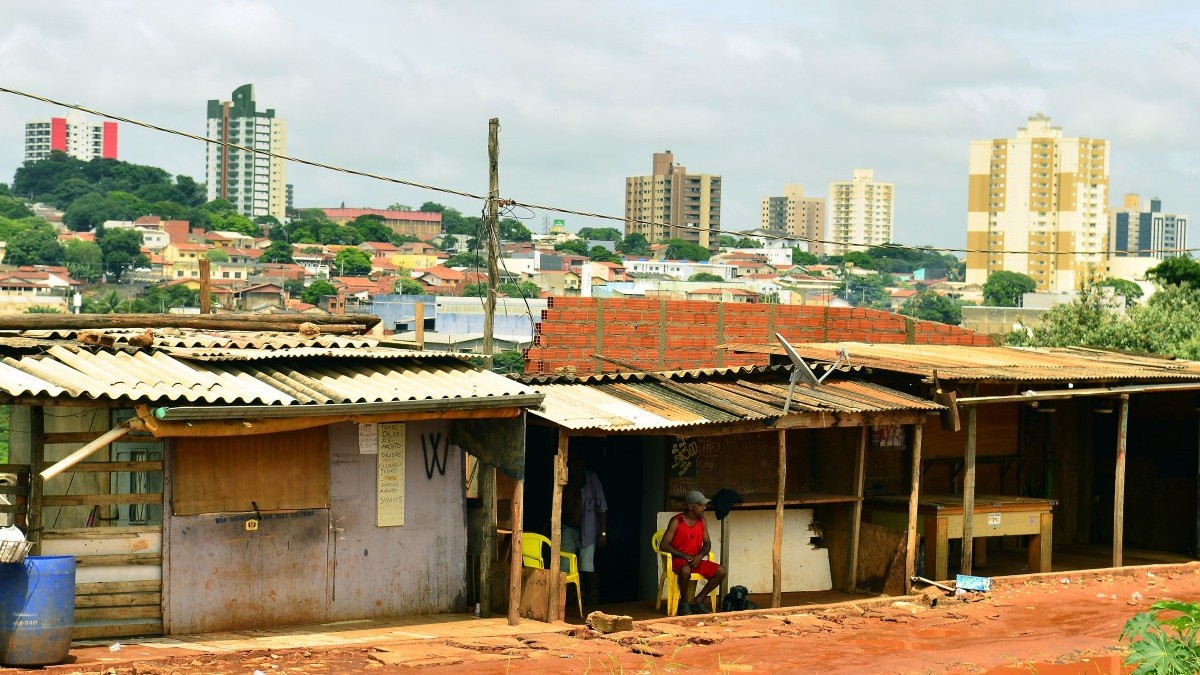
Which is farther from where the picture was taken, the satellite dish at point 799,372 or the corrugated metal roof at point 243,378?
the satellite dish at point 799,372

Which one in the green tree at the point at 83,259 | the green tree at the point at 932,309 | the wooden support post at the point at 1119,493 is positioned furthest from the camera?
the green tree at the point at 83,259

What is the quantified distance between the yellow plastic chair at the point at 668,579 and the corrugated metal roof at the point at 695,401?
1241mm

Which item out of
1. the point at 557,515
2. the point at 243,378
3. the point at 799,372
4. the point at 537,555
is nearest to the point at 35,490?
the point at 243,378

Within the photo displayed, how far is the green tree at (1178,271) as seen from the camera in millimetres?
36250

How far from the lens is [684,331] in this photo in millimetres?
19078

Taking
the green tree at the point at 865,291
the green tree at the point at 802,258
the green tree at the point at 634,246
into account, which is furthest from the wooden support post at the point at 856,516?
the green tree at the point at 802,258

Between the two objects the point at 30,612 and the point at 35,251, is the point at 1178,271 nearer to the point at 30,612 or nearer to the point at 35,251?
the point at 30,612

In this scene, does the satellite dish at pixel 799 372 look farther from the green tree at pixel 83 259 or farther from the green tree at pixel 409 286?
the green tree at pixel 83 259

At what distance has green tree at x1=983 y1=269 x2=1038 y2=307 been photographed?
15012 cm

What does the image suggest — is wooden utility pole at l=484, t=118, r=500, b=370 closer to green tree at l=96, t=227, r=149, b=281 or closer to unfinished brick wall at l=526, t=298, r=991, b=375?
unfinished brick wall at l=526, t=298, r=991, b=375

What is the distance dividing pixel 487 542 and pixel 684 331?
720 centimetres

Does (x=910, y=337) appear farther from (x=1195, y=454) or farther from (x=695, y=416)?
(x=695, y=416)

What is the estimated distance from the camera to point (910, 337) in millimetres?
20016

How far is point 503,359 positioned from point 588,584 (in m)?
28.1
